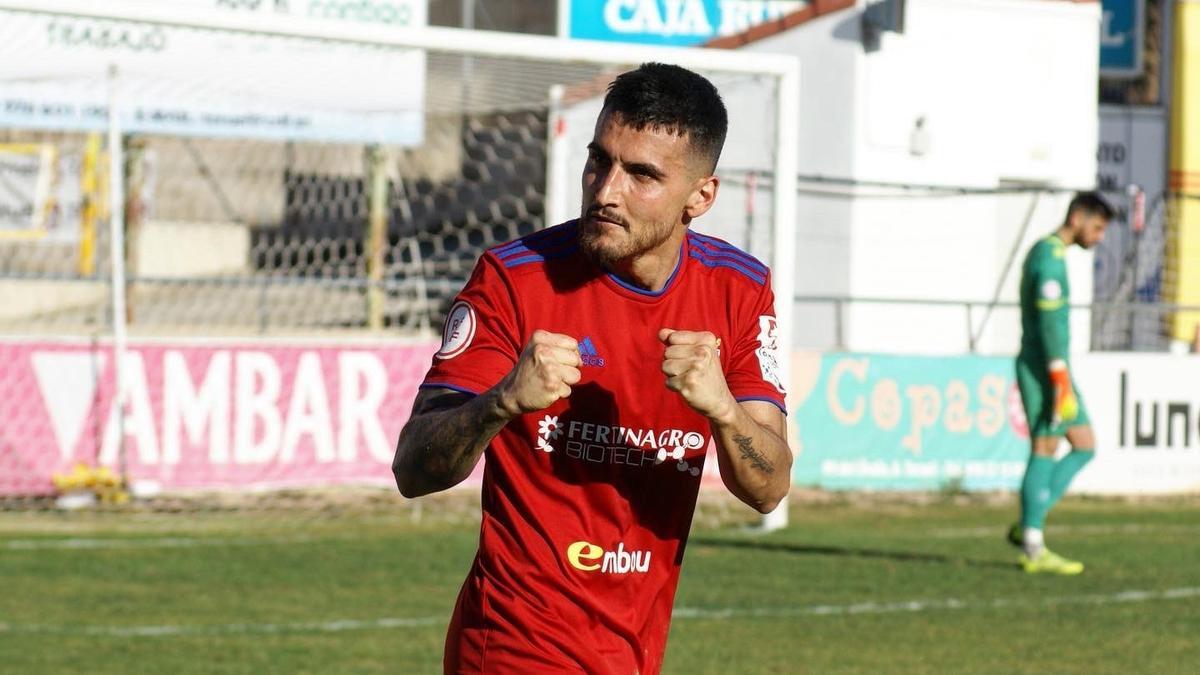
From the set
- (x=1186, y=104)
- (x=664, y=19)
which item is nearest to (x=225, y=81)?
(x=664, y=19)

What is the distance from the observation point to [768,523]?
45.0ft

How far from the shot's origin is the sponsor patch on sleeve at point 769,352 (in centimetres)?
428

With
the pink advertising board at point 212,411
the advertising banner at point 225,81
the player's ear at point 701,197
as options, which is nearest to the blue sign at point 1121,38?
the advertising banner at point 225,81

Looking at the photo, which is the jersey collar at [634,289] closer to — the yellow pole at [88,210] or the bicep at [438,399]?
the bicep at [438,399]

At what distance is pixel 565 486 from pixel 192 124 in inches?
742

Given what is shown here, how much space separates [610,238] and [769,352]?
1.78 ft

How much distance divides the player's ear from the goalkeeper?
23.4ft

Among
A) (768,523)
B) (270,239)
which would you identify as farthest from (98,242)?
(768,523)

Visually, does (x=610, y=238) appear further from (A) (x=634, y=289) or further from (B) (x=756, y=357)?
(B) (x=756, y=357)

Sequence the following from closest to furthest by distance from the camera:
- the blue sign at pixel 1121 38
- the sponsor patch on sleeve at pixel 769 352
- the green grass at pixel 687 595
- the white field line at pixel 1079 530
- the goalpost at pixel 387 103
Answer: the sponsor patch on sleeve at pixel 769 352, the green grass at pixel 687 595, the goalpost at pixel 387 103, the white field line at pixel 1079 530, the blue sign at pixel 1121 38

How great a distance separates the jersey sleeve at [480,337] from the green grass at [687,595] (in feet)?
13.9

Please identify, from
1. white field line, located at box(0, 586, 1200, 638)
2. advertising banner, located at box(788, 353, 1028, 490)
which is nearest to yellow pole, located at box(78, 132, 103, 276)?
advertising banner, located at box(788, 353, 1028, 490)

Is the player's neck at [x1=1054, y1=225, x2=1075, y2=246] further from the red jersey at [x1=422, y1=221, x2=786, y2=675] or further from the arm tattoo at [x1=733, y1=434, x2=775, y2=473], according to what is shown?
the arm tattoo at [x1=733, y1=434, x2=775, y2=473]

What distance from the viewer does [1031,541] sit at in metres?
11.5
